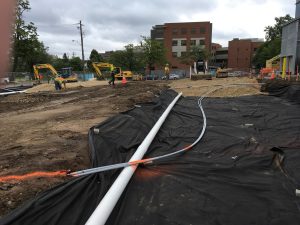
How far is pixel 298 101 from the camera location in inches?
458

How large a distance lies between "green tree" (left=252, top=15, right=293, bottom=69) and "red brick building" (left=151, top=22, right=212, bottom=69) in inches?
525

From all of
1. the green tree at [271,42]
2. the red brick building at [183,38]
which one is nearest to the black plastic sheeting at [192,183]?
the green tree at [271,42]

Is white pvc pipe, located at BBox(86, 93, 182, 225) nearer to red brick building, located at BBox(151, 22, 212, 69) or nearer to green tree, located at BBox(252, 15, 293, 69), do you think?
green tree, located at BBox(252, 15, 293, 69)

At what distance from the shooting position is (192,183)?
4.07m

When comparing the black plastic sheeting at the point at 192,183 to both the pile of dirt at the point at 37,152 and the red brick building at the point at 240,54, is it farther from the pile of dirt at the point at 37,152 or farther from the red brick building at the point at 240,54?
the red brick building at the point at 240,54

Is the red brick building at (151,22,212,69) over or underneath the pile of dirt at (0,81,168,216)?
over

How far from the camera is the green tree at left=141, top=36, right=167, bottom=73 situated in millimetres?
64188

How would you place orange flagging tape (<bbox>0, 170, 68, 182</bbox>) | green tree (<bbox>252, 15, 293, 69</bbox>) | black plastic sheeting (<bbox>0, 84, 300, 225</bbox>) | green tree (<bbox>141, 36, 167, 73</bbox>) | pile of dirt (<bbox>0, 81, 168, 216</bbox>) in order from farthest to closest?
green tree (<bbox>252, 15, 293, 69</bbox>) → green tree (<bbox>141, 36, 167, 73</bbox>) → orange flagging tape (<bbox>0, 170, 68, 182</bbox>) → pile of dirt (<bbox>0, 81, 168, 216</bbox>) → black plastic sheeting (<bbox>0, 84, 300, 225</bbox>)

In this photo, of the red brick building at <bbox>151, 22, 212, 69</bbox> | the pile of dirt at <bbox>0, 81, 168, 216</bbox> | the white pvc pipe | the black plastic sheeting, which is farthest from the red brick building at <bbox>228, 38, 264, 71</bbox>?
the white pvc pipe

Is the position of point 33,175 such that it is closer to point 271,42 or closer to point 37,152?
point 37,152

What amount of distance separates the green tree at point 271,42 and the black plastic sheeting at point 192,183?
223ft

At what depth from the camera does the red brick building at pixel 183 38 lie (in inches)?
3217

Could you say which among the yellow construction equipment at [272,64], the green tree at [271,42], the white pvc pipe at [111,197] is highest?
the green tree at [271,42]

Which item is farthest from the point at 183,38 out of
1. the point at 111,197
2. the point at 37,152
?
the point at 111,197
